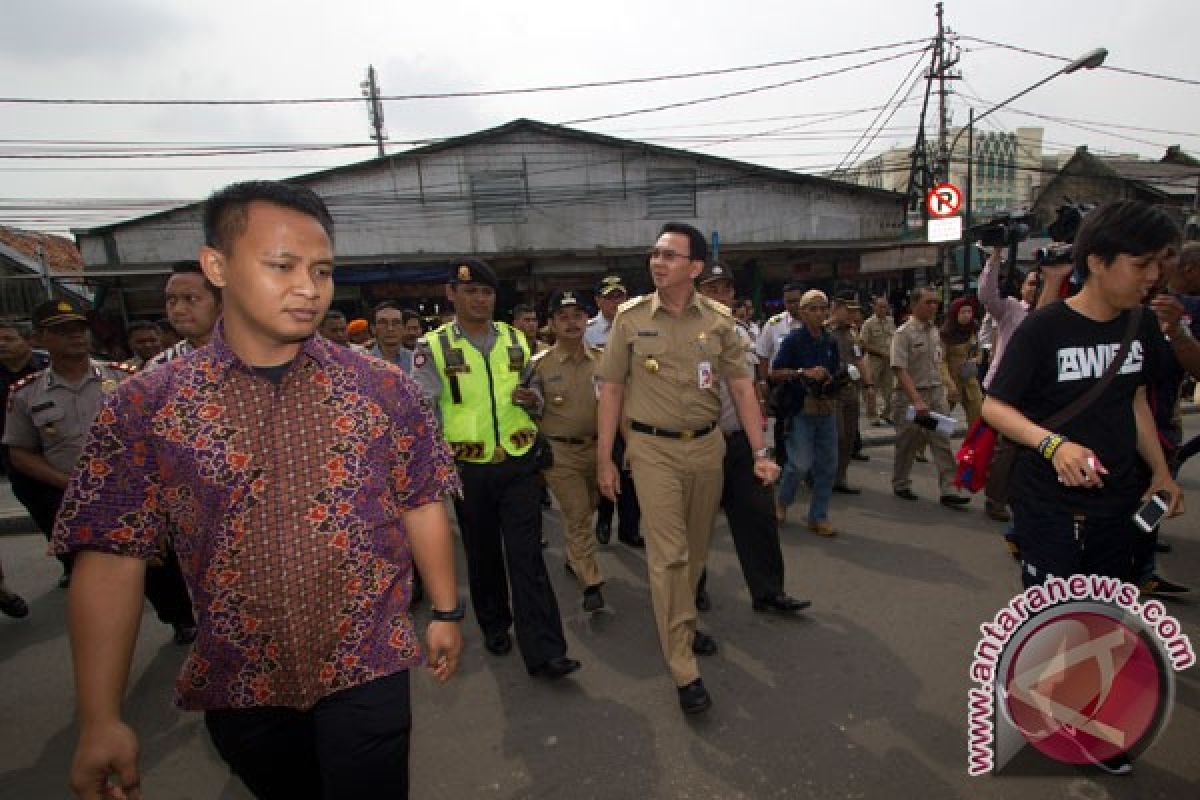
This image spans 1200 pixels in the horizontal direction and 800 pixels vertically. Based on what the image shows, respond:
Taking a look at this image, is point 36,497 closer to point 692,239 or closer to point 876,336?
point 692,239

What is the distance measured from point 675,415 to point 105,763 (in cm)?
220

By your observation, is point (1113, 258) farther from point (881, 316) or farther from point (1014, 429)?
point (881, 316)

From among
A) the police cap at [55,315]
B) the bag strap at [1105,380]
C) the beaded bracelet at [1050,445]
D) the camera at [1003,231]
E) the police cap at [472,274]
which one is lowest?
the beaded bracelet at [1050,445]

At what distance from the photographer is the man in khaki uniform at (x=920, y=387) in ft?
16.8

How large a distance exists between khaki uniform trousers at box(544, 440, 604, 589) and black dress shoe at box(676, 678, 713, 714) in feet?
3.69

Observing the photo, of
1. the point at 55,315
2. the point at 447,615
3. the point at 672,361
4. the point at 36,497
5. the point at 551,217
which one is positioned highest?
the point at 551,217

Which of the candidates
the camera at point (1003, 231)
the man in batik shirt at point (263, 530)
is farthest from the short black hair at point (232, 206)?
the camera at point (1003, 231)

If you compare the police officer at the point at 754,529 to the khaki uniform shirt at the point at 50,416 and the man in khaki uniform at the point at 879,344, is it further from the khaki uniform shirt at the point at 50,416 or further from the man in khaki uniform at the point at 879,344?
the man in khaki uniform at the point at 879,344

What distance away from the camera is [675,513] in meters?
2.76

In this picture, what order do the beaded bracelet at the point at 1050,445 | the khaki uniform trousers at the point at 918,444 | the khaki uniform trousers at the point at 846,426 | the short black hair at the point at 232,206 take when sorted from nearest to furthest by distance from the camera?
the short black hair at the point at 232,206 → the beaded bracelet at the point at 1050,445 → the khaki uniform trousers at the point at 918,444 → the khaki uniform trousers at the point at 846,426

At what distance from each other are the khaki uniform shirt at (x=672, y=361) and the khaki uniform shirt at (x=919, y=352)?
2882 mm

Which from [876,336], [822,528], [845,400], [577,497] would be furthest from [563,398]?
[876,336]

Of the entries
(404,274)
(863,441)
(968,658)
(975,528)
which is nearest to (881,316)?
(863,441)

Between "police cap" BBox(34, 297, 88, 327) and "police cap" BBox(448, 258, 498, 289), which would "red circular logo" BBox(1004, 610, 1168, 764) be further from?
"police cap" BBox(34, 297, 88, 327)
